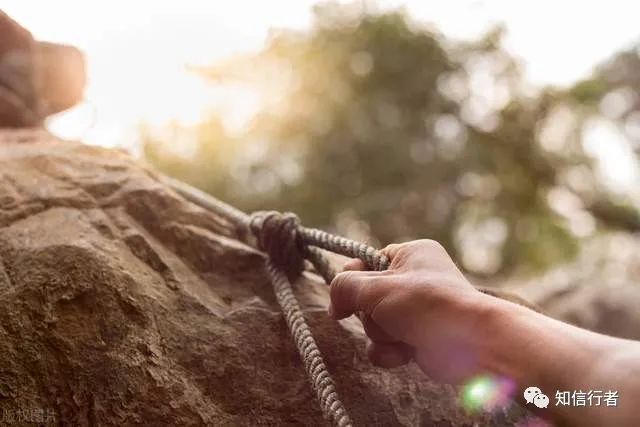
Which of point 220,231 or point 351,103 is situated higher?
point 351,103

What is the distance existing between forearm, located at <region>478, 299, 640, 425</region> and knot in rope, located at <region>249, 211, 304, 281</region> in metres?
0.61

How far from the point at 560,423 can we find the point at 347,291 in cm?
43

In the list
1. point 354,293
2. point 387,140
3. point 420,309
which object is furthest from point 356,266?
point 387,140

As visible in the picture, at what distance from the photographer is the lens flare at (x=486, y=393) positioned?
35.9 inches

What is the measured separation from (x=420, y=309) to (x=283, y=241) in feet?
1.75

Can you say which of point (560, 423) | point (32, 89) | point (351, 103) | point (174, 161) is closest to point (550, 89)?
point (351, 103)

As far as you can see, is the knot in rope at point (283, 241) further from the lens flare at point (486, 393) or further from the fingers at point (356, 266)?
the lens flare at point (486, 393)

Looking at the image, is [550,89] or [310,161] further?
[550,89]

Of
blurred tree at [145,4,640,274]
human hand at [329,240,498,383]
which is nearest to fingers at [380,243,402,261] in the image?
human hand at [329,240,498,383]

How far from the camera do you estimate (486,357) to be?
0.91 m

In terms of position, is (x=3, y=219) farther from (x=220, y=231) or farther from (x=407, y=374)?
(x=407, y=374)

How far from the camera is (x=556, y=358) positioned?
81cm

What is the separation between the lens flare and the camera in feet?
3.00

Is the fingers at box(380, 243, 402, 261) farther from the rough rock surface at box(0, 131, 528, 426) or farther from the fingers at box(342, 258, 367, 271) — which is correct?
the rough rock surface at box(0, 131, 528, 426)
